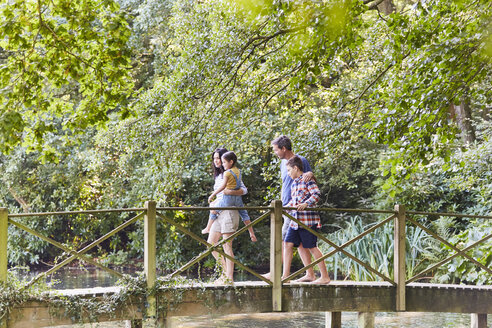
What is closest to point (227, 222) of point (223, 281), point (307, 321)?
point (223, 281)

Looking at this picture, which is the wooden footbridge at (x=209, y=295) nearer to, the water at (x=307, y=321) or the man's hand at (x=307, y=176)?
the man's hand at (x=307, y=176)

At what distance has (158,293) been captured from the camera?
22.7 feet

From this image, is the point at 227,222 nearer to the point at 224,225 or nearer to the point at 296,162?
the point at 224,225

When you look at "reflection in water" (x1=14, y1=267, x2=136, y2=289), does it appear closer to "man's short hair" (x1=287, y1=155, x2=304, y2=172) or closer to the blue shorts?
the blue shorts

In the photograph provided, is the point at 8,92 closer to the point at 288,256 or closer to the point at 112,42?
the point at 112,42

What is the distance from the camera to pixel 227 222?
7309 millimetres

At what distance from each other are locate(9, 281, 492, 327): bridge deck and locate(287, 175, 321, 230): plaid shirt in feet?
2.38

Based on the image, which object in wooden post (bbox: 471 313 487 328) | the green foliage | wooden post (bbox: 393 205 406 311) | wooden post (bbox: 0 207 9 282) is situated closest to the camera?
wooden post (bbox: 0 207 9 282)

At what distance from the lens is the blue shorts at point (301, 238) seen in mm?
7160

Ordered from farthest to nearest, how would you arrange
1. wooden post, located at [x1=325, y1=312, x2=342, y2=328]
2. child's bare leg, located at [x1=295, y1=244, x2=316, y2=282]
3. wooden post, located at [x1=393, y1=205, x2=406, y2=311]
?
1. wooden post, located at [x1=325, y1=312, x2=342, y2=328]
2. wooden post, located at [x1=393, y1=205, x2=406, y2=311]
3. child's bare leg, located at [x1=295, y1=244, x2=316, y2=282]

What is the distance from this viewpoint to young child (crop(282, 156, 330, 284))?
6926mm

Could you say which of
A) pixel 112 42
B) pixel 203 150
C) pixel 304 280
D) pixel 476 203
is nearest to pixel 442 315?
pixel 476 203

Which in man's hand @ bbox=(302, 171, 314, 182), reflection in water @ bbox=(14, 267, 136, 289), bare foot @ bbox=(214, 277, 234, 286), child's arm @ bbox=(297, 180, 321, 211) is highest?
man's hand @ bbox=(302, 171, 314, 182)

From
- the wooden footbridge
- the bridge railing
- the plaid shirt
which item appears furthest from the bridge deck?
the plaid shirt
